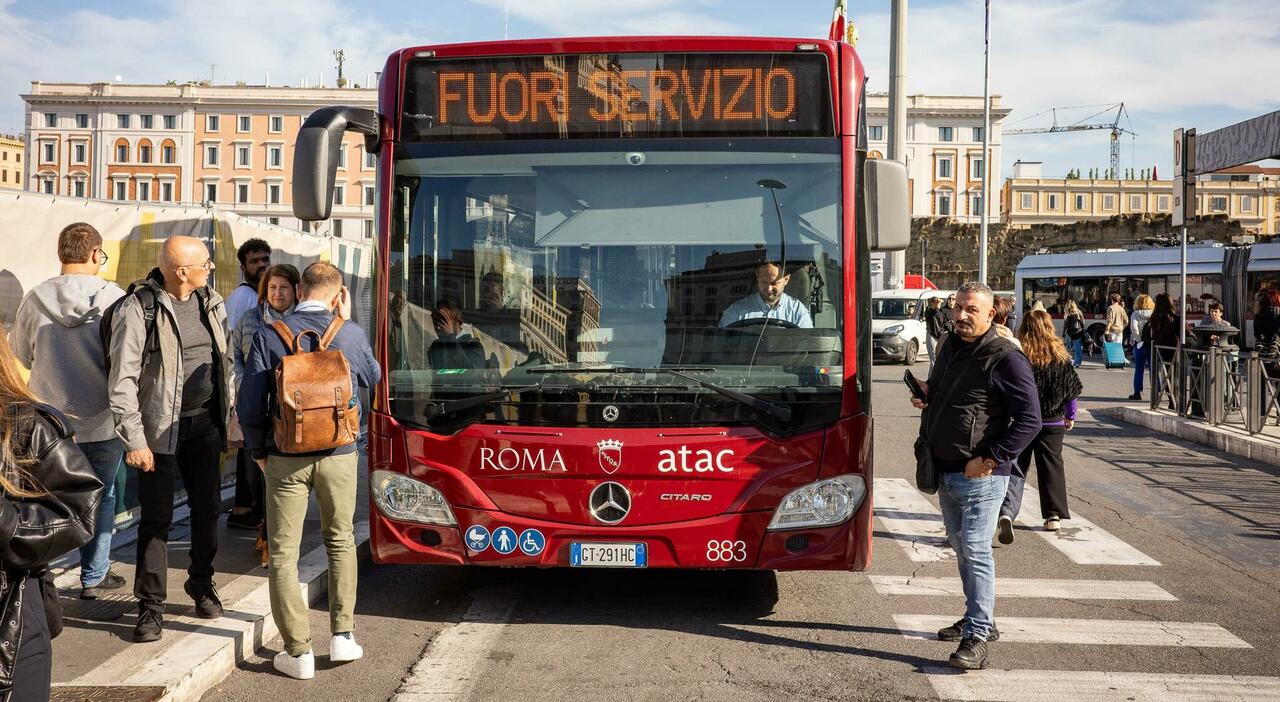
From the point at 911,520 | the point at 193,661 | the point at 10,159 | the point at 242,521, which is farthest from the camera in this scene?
the point at 10,159

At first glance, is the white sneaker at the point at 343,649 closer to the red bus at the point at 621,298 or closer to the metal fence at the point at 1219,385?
the red bus at the point at 621,298

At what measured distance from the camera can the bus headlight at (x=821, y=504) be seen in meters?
5.37

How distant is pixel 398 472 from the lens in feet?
18.0

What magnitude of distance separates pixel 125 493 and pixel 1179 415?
1194cm

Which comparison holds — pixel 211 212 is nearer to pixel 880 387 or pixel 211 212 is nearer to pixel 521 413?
pixel 521 413

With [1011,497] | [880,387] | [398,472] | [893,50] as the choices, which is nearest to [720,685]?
[398,472]

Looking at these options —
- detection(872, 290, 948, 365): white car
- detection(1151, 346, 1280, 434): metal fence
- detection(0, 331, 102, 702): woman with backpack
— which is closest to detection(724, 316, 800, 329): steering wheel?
detection(0, 331, 102, 702): woman with backpack

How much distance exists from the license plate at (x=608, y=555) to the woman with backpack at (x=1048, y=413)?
3.05 meters

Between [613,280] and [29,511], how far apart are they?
3275 mm

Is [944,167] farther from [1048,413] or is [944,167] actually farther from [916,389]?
[916,389]

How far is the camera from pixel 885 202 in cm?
560

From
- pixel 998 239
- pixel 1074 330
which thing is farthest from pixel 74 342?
pixel 998 239

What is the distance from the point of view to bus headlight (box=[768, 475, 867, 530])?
5.37 metres

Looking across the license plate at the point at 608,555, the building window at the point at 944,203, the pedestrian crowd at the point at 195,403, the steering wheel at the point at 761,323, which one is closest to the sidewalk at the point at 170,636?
the pedestrian crowd at the point at 195,403
